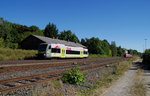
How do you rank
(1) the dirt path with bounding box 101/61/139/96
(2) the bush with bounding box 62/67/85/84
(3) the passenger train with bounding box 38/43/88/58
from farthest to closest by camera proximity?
(3) the passenger train with bounding box 38/43/88/58, (2) the bush with bounding box 62/67/85/84, (1) the dirt path with bounding box 101/61/139/96

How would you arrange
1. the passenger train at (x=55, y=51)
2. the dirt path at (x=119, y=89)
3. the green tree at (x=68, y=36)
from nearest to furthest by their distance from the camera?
the dirt path at (x=119, y=89)
the passenger train at (x=55, y=51)
the green tree at (x=68, y=36)

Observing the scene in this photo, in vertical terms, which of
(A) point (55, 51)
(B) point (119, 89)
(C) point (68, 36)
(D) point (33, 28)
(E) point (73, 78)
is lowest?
(B) point (119, 89)

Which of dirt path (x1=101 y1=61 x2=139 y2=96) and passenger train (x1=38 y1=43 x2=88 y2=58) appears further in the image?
passenger train (x1=38 y1=43 x2=88 y2=58)

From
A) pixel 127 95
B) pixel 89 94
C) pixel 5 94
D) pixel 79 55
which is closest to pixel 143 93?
pixel 127 95

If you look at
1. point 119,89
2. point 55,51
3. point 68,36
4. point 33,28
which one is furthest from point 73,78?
point 33,28

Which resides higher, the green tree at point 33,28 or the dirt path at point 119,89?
the green tree at point 33,28

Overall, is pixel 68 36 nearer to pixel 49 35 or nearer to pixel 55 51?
pixel 49 35

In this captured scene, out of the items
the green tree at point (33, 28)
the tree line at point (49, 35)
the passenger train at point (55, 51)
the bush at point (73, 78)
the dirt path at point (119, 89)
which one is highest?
the green tree at point (33, 28)

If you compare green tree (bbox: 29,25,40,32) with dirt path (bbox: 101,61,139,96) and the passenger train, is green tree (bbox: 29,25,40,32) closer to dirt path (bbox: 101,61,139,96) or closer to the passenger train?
the passenger train

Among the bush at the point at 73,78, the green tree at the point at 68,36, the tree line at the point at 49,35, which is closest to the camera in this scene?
the bush at the point at 73,78

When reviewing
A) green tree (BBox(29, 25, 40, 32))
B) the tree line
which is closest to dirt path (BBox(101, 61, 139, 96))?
the tree line

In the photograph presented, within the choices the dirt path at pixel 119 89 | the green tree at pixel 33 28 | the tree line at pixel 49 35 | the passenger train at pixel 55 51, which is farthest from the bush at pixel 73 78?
the green tree at pixel 33 28

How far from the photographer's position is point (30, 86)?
6559 mm

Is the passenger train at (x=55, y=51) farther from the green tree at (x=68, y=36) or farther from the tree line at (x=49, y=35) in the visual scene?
the green tree at (x=68, y=36)
